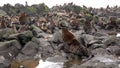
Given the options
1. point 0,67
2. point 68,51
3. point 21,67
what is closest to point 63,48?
point 68,51

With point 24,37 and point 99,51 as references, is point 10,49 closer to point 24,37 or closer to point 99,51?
point 24,37

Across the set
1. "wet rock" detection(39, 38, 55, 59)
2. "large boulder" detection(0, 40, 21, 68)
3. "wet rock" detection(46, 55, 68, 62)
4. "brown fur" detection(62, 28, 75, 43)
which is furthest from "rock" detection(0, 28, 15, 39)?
"brown fur" detection(62, 28, 75, 43)

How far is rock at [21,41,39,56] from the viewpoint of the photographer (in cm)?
2319

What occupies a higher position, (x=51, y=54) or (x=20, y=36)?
(x=20, y=36)

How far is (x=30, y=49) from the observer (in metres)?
23.5

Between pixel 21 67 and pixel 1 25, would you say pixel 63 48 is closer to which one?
pixel 21 67

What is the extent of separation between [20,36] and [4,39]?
1.65m

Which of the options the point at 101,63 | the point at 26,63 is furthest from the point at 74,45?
the point at 101,63

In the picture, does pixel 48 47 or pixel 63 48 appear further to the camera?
pixel 48 47

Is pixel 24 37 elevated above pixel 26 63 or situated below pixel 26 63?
above

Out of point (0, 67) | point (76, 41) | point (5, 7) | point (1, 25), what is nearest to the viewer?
point (0, 67)

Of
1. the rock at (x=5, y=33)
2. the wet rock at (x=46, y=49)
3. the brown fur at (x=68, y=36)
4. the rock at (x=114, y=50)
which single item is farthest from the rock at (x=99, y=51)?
the rock at (x=5, y=33)

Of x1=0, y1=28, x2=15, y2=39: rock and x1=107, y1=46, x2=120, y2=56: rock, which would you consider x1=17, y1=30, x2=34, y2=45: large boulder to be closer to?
x1=0, y1=28, x2=15, y2=39: rock

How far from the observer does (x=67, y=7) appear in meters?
79.5
